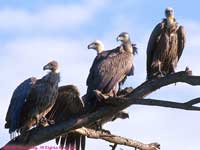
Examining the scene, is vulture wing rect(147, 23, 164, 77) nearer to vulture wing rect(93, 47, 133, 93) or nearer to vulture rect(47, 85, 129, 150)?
vulture wing rect(93, 47, 133, 93)

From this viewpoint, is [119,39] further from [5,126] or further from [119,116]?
[5,126]

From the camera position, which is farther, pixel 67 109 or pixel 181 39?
pixel 181 39

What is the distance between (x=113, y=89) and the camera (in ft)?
48.0

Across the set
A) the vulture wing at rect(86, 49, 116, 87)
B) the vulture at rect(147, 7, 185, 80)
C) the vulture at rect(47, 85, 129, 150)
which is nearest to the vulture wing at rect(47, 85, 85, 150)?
the vulture at rect(47, 85, 129, 150)

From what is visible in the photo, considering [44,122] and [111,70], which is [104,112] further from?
[111,70]

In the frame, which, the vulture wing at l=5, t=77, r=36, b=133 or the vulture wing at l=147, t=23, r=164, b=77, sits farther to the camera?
the vulture wing at l=147, t=23, r=164, b=77

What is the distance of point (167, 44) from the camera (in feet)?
50.3

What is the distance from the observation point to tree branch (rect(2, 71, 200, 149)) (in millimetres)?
12750

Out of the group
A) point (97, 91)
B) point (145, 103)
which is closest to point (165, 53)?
point (97, 91)

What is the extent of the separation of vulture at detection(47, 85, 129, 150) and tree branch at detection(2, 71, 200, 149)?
1473 mm

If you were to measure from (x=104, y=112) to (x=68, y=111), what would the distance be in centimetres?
185

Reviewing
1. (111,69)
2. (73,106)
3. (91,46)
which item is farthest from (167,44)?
(73,106)

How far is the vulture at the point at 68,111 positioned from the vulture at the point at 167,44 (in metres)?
1.20

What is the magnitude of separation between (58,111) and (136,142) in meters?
1.75
